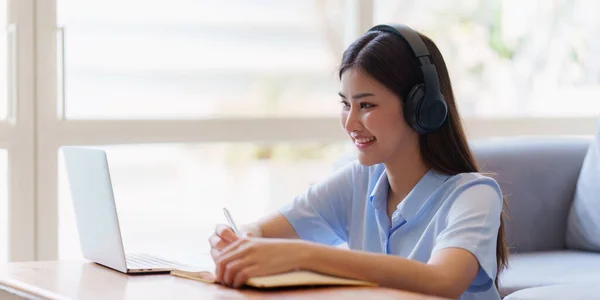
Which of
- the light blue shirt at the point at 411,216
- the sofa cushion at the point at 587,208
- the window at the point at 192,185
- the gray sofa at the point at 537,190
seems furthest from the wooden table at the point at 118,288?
the sofa cushion at the point at 587,208

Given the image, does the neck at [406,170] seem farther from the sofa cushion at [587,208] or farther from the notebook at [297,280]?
the sofa cushion at [587,208]

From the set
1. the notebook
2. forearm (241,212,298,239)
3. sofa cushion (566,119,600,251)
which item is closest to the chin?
forearm (241,212,298,239)

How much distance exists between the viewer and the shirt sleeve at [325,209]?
189cm

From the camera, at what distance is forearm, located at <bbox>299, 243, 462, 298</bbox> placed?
1411mm

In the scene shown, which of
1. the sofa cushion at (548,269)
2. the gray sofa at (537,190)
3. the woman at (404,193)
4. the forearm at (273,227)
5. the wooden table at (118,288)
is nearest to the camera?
the wooden table at (118,288)

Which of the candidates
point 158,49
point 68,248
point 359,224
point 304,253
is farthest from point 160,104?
point 304,253

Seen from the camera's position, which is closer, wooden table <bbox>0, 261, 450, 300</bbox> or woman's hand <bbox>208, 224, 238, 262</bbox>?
wooden table <bbox>0, 261, 450, 300</bbox>

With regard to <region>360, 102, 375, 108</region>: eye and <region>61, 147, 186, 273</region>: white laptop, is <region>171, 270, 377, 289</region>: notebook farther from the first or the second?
<region>360, 102, 375, 108</region>: eye

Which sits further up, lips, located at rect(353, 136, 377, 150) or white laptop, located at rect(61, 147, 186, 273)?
lips, located at rect(353, 136, 377, 150)

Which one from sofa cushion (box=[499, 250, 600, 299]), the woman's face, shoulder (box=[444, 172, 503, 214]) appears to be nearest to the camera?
shoulder (box=[444, 172, 503, 214])

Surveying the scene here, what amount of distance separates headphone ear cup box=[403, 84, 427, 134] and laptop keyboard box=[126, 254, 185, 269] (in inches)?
19.4

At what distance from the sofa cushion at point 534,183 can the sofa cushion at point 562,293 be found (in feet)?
2.18

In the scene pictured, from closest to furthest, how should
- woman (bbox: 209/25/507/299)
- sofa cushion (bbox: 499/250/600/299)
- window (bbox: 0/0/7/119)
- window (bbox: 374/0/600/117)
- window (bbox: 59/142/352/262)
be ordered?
woman (bbox: 209/25/507/299)
sofa cushion (bbox: 499/250/600/299)
window (bbox: 0/0/7/119)
window (bbox: 59/142/352/262)
window (bbox: 374/0/600/117)

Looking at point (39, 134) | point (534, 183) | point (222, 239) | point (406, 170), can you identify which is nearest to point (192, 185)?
point (39, 134)
